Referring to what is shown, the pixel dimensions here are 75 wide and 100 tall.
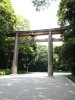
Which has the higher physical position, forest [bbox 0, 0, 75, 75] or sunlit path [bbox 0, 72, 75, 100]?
forest [bbox 0, 0, 75, 75]

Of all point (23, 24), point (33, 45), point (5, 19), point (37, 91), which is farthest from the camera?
point (33, 45)

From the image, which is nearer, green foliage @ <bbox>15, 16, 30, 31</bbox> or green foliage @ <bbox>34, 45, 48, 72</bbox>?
green foliage @ <bbox>15, 16, 30, 31</bbox>

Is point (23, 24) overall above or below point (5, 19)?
above

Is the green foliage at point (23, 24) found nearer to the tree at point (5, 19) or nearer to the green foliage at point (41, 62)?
the tree at point (5, 19)

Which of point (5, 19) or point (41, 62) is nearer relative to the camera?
point (5, 19)

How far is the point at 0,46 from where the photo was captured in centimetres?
3222

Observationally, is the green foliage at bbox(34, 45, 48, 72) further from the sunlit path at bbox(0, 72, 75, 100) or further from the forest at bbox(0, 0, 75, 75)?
the sunlit path at bbox(0, 72, 75, 100)

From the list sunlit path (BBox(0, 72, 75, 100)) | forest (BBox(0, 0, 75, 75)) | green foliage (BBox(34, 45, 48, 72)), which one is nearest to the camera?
sunlit path (BBox(0, 72, 75, 100))

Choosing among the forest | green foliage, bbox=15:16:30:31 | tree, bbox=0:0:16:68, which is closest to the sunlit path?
the forest

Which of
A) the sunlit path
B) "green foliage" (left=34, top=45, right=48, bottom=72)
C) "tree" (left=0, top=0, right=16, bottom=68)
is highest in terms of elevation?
"tree" (left=0, top=0, right=16, bottom=68)

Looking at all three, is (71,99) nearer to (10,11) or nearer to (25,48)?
(10,11)

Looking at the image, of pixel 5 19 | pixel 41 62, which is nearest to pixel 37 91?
pixel 5 19

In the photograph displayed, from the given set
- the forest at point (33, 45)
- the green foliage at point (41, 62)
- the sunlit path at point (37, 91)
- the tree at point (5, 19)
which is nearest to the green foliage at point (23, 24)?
the forest at point (33, 45)

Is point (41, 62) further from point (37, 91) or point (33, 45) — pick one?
point (37, 91)
